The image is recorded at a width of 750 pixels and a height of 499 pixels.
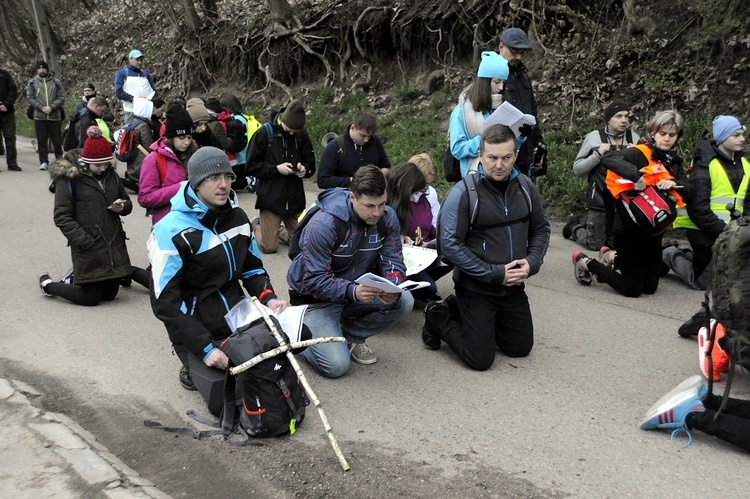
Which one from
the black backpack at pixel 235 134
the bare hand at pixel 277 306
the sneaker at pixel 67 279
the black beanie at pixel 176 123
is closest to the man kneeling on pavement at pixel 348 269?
the bare hand at pixel 277 306

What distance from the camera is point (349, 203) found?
5379 millimetres

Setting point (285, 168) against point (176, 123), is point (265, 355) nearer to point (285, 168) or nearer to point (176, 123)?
point (176, 123)

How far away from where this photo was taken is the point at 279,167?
28.4 feet

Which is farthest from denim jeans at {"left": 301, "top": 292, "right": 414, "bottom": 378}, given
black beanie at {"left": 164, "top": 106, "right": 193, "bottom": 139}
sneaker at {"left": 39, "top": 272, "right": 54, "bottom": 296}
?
sneaker at {"left": 39, "top": 272, "right": 54, "bottom": 296}

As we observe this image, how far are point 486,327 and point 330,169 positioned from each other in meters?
3.29

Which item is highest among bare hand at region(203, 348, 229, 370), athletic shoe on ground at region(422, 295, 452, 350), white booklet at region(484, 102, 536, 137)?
white booklet at region(484, 102, 536, 137)

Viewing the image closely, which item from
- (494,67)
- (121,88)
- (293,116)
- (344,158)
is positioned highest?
(494,67)

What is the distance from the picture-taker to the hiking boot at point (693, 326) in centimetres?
598

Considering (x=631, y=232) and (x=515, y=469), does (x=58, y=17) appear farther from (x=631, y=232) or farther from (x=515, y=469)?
(x=515, y=469)

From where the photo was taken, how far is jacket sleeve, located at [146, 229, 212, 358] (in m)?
4.66

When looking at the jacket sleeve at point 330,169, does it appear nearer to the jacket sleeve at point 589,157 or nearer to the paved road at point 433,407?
the paved road at point 433,407

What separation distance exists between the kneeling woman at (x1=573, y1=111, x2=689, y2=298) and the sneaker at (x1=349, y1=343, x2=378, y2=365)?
2.75 metres

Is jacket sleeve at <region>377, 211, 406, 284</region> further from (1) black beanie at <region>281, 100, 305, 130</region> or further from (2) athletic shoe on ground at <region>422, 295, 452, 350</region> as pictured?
(1) black beanie at <region>281, 100, 305, 130</region>

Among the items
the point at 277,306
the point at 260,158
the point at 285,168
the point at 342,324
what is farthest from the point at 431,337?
the point at 260,158
